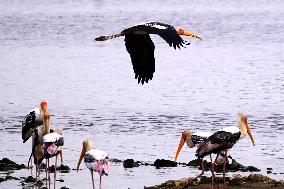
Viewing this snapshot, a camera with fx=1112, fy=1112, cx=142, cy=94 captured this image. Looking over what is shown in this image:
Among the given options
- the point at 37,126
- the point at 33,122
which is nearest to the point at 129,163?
the point at 37,126

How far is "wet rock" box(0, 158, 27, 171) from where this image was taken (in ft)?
61.5

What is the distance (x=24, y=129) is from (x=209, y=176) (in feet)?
11.4

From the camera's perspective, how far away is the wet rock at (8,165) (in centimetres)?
1873

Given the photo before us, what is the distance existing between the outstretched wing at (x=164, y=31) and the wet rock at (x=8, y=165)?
415 cm

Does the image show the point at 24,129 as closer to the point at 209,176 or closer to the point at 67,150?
the point at 67,150

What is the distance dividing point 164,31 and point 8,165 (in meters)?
5.26

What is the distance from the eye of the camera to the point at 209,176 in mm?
18172

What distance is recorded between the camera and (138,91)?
109 ft

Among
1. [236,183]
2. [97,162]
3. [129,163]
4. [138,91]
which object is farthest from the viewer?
[138,91]

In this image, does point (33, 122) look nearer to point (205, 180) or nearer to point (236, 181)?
point (205, 180)

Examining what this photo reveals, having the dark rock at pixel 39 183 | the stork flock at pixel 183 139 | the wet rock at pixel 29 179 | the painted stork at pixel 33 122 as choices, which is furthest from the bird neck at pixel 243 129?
the painted stork at pixel 33 122

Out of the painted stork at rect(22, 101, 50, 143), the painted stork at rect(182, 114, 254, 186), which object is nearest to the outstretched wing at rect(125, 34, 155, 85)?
the painted stork at rect(182, 114, 254, 186)

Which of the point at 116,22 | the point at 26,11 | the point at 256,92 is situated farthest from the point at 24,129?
the point at 26,11

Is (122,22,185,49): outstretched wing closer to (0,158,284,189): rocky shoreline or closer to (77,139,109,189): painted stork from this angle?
(77,139,109,189): painted stork
